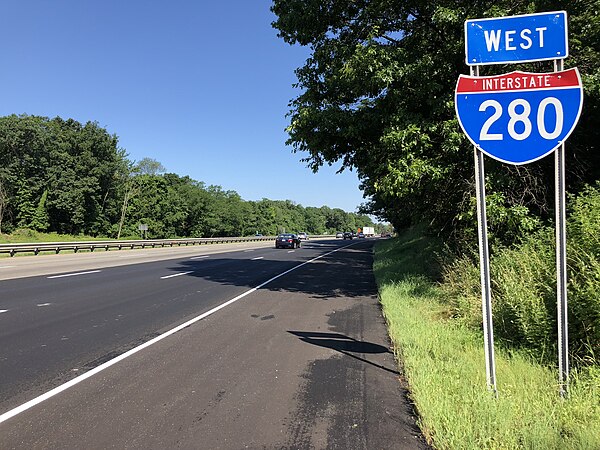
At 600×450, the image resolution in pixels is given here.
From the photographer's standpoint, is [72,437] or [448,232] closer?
[72,437]

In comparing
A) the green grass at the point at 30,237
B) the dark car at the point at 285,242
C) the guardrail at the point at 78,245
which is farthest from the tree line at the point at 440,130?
the green grass at the point at 30,237

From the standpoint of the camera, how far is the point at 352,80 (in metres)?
8.89

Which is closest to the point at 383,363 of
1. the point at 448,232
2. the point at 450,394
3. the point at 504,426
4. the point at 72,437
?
the point at 450,394

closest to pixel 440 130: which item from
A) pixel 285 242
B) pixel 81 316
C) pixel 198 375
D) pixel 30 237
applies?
pixel 198 375

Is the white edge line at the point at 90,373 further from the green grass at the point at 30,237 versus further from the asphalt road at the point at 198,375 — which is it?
the green grass at the point at 30,237

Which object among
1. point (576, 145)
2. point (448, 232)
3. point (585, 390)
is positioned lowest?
point (585, 390)

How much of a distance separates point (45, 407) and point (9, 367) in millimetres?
1714

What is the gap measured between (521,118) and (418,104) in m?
5.76

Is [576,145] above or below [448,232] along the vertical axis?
above

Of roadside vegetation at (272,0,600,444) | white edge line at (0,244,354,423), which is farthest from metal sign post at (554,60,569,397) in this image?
white edge line at (0,244,354,423)

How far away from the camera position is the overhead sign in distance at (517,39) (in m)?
3.90

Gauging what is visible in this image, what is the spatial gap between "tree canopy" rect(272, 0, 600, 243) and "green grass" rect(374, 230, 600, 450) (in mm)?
3542

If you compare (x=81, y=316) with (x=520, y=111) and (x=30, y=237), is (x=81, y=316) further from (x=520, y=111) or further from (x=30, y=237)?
(x=30, y=237)

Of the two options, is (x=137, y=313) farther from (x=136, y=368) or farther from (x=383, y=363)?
(x=383, y=363)
